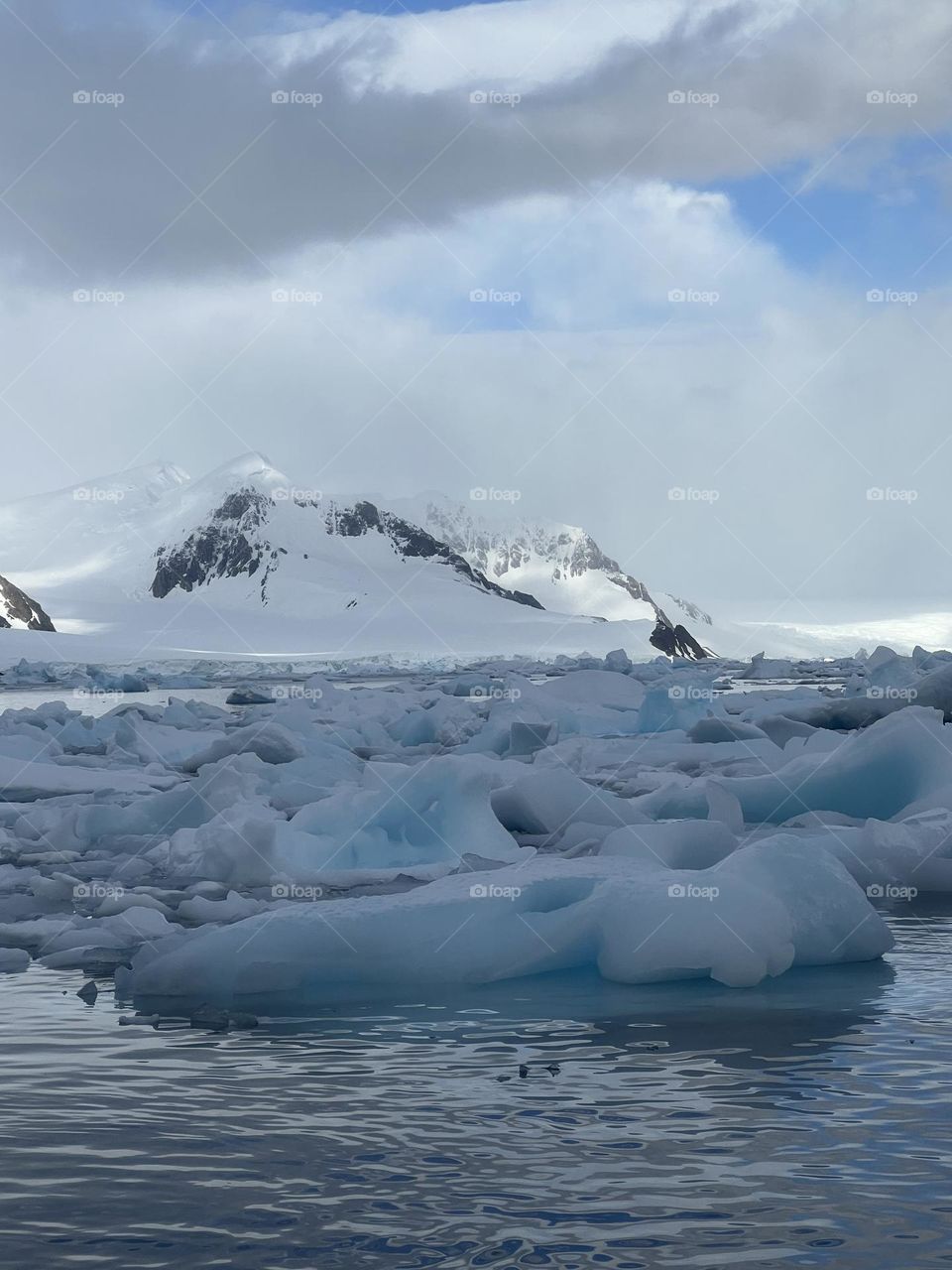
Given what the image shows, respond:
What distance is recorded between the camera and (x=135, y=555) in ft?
508

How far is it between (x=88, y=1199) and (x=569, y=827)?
21.9ft

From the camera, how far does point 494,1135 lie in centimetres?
491

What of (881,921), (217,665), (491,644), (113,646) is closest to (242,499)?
(491,644)

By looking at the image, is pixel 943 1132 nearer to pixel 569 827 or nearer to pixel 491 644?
pixel 569 827
